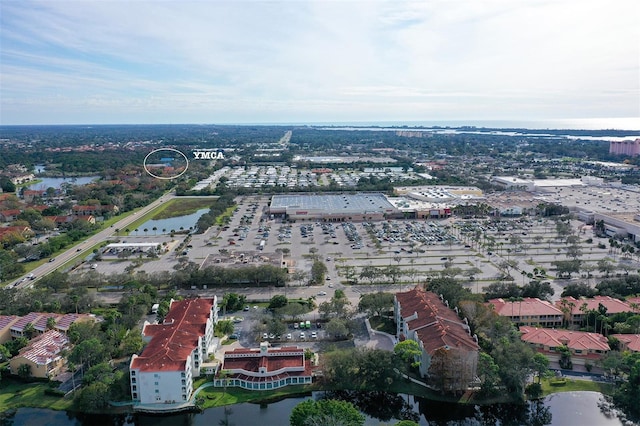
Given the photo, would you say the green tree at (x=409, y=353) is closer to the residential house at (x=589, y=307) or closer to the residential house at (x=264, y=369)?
the residential house at (x=264, y=369)

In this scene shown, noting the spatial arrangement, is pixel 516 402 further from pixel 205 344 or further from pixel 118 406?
pixel 118 406

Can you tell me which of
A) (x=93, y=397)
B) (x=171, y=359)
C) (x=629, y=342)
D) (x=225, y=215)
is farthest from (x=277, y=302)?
(x=225, y=215)

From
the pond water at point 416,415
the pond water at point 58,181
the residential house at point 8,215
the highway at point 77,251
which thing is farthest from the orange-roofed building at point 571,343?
the pond water at point 58,181

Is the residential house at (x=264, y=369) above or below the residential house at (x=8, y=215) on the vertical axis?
below

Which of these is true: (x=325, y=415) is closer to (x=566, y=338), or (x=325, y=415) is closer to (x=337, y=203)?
(x=566, y=338)

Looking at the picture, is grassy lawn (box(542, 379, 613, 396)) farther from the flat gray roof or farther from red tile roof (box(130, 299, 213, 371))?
the flat gray roof
